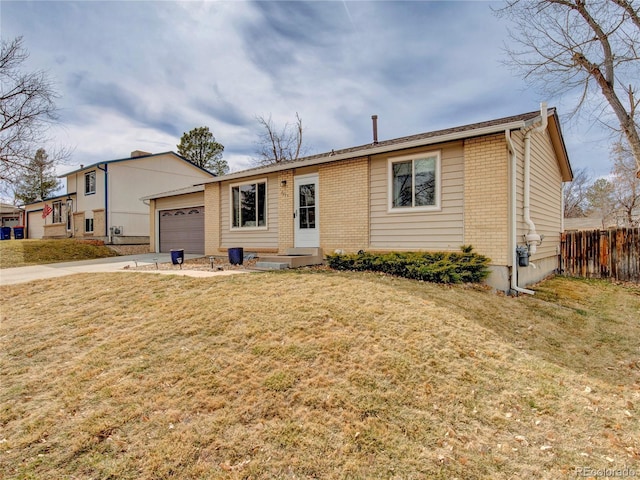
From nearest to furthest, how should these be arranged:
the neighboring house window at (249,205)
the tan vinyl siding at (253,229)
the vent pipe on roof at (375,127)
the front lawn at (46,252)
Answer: the tan vinyl siding at (253,229) < the neighboring house window at (249,205) < the vent pipe on roof at (375,127) < the front lawn at (46,252)

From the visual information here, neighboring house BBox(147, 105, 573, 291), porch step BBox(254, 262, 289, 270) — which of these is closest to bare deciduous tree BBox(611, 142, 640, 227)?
neighboring house BBox(147, 105, 573, 291)

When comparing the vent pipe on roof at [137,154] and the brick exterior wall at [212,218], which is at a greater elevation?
the vent pipe on roof at [137,154]

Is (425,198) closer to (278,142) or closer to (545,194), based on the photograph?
(545,194)

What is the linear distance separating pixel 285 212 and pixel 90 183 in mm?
17658

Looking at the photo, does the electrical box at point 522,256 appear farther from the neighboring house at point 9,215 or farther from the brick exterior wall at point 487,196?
the neighboring house at point 9,215

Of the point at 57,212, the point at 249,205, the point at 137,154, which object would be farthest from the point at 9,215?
the point at 249,205

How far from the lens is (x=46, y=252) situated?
50.9ft

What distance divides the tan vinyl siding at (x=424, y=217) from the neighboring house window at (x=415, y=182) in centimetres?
13

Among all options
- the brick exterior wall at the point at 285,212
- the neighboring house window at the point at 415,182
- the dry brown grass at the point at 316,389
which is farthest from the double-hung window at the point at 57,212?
the neighboring house window at the point at 415,182

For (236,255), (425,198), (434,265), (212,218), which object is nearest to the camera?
(434,265)

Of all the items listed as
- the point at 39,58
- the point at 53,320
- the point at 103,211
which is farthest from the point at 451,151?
the point at 103,211

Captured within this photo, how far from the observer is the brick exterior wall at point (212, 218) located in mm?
12922

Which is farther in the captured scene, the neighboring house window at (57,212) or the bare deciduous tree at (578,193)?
the bare deciduous tree at (578,193)

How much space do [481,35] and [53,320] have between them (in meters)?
13.1
